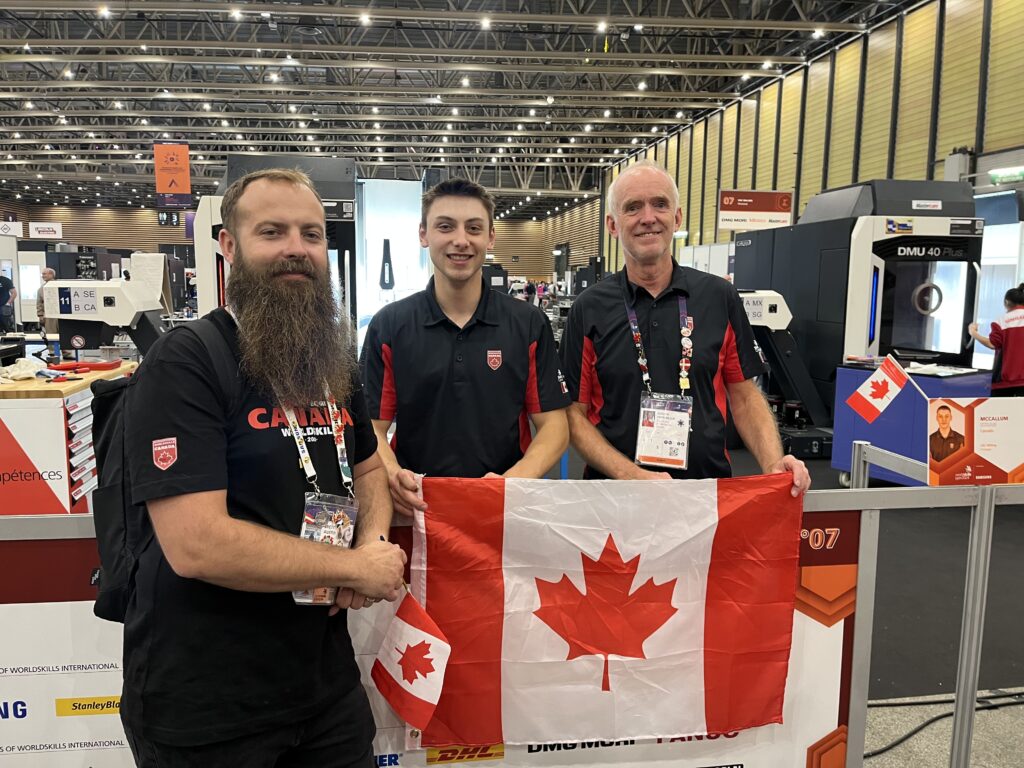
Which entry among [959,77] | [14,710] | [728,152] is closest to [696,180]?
[728,152]

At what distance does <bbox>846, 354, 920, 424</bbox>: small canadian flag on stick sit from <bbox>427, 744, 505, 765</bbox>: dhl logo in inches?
57.0

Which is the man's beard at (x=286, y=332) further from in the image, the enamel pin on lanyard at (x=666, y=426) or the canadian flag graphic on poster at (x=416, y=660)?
the enamel pin on lanyard at (x=666, y=426)

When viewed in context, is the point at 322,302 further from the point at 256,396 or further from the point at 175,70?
the point at 175,70

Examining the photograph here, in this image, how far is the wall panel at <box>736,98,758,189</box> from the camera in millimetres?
16328

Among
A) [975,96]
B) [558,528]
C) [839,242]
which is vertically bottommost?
[558,528]

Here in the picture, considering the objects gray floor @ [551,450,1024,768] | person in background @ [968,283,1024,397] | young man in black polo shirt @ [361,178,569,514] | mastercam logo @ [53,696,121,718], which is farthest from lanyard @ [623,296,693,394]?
person in background @ [968,283,1024,397]

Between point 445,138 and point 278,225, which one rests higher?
point 445,138

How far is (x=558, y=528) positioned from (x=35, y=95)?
17474 mm

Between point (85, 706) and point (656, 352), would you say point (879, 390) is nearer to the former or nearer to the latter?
point (656, 352)

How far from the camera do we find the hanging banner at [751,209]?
Answer: 1085 cm

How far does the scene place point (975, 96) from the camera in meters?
9.68

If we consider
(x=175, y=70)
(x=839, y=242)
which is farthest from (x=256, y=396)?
(x=175, y=70)

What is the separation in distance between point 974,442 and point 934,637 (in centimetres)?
197

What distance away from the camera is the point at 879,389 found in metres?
2.19
